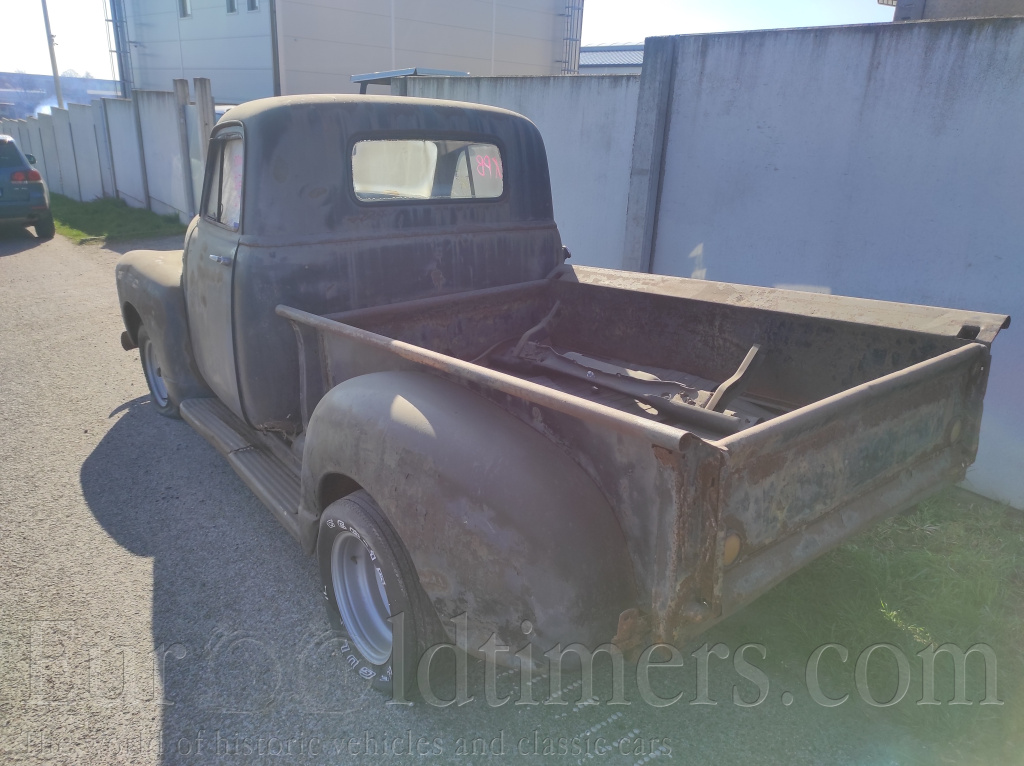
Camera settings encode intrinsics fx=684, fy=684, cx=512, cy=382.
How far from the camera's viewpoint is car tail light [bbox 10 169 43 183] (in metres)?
11.1

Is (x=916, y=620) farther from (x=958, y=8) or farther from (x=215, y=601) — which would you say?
(x=958, y=8)

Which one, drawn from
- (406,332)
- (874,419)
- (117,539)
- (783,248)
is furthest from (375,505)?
(783,248)

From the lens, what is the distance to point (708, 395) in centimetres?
301

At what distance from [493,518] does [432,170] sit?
2.30 m

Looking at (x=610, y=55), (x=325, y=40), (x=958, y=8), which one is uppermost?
(x=610, y=55)

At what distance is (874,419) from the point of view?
2082mm

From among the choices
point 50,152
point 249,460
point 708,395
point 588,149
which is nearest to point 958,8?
point 588,149

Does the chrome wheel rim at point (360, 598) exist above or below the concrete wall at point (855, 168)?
below

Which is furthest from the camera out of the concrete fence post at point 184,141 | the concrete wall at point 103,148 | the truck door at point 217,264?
the concrete wall at point 103,148

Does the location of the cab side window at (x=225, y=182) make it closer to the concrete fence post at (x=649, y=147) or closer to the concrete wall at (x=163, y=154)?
the concrete fence post at (x=649, y=147)

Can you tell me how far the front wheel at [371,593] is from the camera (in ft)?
6.96

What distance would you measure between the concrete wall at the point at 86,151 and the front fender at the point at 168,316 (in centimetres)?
1419

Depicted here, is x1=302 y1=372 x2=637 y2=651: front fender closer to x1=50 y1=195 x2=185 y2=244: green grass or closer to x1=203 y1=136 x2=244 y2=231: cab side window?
x1=203 y1=136 x2=244 y2=231: cab side window
